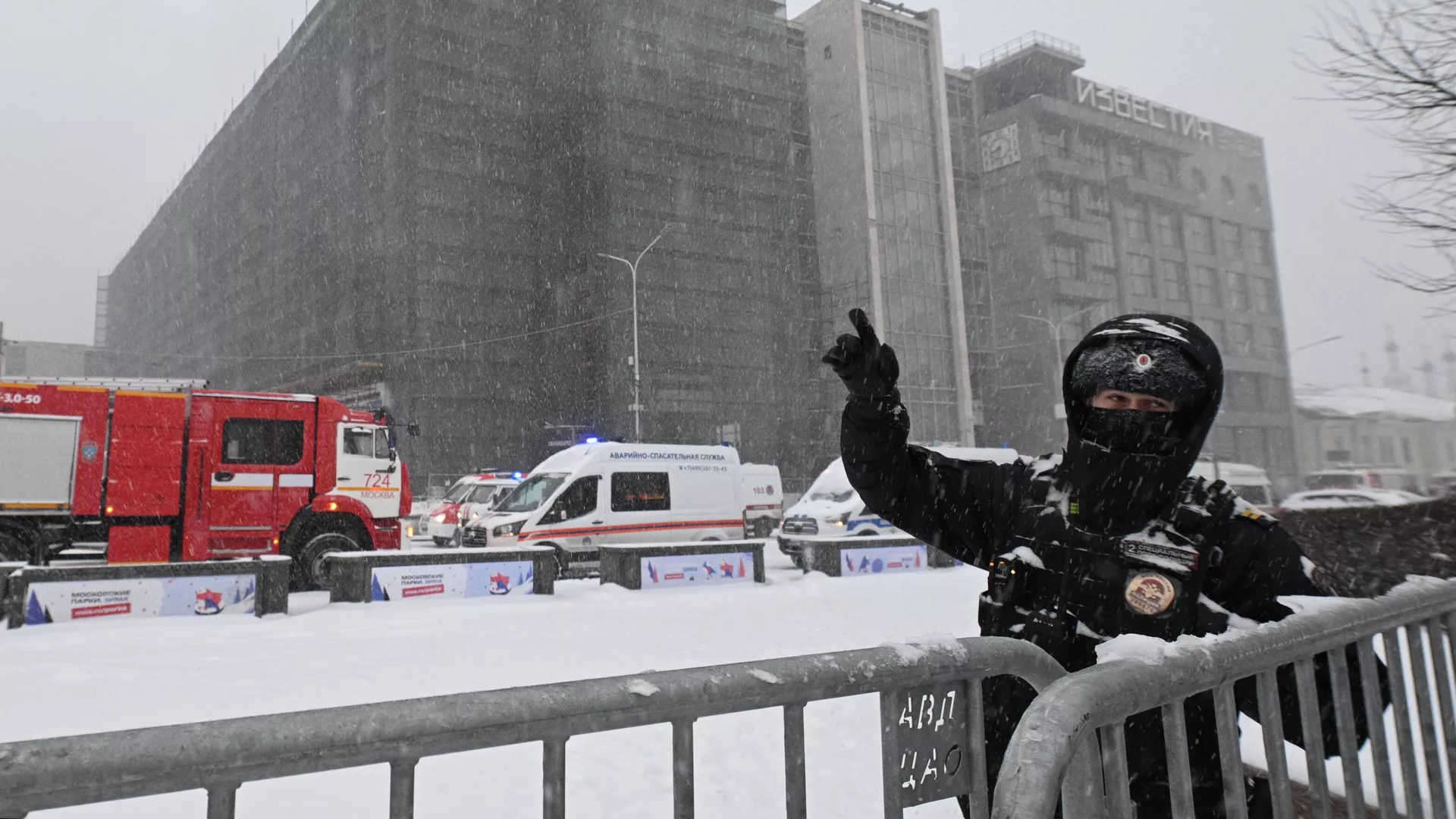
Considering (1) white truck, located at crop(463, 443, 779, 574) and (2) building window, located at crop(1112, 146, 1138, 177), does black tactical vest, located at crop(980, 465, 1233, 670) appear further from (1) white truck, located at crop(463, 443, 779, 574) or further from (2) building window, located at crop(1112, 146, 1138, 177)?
(2) building window, located at crop(1112, 146, 1138, 177)

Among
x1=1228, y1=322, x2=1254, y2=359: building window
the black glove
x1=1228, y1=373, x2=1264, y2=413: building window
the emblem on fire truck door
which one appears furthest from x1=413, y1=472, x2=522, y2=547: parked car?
x1=1228, y1=322, x2=1254, y2=359: building window

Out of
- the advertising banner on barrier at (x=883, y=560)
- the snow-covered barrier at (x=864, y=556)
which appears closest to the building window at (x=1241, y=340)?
the advertising banner on barrier at (x=883, y=560)

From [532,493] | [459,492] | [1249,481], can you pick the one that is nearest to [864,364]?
[532,493]

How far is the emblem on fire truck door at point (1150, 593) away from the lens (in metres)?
1.98

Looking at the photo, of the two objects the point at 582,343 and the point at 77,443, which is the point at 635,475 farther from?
the point at 582,343

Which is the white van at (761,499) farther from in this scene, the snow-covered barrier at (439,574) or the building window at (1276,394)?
the building window at (1276,394)

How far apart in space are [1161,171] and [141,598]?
3158 inches

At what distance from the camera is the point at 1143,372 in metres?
2.21

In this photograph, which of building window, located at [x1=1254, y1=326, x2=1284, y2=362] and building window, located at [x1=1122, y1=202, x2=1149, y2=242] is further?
building window, located at [x1=1254, y1=326, x2=1284, y2=362]

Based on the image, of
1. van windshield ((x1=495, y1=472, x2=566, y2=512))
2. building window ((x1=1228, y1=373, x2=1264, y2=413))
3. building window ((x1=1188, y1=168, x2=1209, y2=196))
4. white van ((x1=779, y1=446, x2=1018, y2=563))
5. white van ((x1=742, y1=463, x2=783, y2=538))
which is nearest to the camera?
van windshield ((x1=495, y1=472, x2=566, y2=512))

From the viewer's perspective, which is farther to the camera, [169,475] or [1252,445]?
[1252,445]

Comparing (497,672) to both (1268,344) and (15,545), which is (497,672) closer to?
(15,545)

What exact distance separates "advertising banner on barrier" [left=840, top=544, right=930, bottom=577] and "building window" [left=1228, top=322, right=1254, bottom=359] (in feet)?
226

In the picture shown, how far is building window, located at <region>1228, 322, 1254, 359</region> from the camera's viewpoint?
73.4 metres
